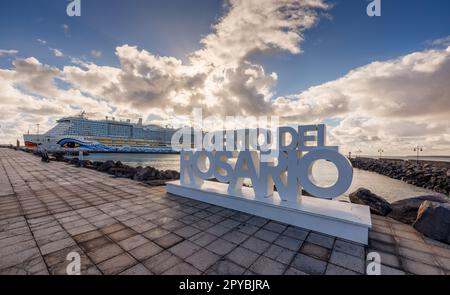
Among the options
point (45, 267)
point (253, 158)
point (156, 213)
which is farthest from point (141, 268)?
point (253, 158)

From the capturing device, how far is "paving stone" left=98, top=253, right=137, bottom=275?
8.42 ft

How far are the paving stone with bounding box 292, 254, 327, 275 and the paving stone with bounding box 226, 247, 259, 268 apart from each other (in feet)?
2.03

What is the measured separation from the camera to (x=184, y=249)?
3119mm

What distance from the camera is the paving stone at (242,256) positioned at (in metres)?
2.77

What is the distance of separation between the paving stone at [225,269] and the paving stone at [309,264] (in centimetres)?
85

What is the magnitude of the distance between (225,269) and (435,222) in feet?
13.9

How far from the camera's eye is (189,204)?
5.63 metres

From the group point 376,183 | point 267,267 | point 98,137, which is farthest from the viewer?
point 98,137

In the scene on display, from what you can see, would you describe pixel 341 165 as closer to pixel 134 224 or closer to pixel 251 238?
pixel 251 238

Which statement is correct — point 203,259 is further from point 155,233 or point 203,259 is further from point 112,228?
point 112,228

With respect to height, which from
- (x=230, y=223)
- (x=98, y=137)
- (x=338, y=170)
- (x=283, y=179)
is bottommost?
(x=230, y=223)

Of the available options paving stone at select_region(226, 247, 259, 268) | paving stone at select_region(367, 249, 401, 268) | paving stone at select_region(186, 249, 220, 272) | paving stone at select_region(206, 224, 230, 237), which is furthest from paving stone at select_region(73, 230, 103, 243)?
paving stone at select_region(367, 249, 401, 268)

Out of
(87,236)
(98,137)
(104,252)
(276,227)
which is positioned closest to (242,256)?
(276,227)

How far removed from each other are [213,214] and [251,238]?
5.01 feet
